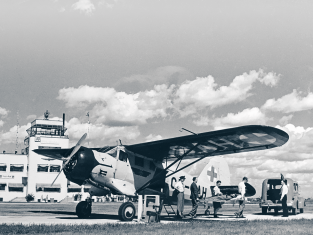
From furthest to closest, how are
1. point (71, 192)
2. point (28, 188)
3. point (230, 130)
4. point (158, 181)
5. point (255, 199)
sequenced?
point (71, 192) → point (28, 188) → point (255, 199) → point (158, 181) → point (230, 130)

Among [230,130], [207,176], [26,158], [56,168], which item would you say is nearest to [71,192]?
[56,168]

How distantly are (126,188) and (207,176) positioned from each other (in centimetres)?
714

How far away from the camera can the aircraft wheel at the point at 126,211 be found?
584 inches

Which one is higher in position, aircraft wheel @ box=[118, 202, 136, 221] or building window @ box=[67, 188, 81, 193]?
aircraft wheel @ box=[118, 202, 136, 221]

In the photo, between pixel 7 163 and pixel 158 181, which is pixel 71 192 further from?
pixel 158 181

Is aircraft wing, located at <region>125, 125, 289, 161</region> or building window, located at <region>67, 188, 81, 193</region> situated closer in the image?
aircraft wing, located at <region>125, 125, 289, 161</region>

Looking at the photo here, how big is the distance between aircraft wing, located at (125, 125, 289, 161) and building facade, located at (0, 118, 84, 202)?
218 ft

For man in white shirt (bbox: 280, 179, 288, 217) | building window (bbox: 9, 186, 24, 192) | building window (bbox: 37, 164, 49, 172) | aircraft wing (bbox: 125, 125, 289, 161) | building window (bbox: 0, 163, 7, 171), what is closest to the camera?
aircraft wing (bbox: 125, 125, 289, 161)

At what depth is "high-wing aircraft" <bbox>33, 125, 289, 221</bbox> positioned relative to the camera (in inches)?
595

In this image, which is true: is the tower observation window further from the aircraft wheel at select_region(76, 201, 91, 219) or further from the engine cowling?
the engine cowling

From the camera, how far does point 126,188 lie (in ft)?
53.7

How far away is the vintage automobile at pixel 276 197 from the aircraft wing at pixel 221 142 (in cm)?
358

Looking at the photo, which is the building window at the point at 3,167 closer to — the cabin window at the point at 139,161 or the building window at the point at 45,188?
the building window at the point at 45,188

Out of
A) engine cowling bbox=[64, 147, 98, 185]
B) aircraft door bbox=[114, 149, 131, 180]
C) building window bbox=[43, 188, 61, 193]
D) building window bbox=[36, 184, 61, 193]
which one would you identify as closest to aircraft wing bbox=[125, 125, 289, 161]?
aircraft door bbox=[114, 149, 131, 180]
